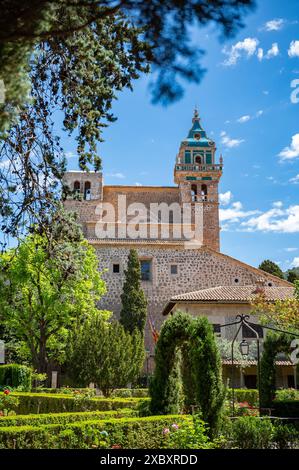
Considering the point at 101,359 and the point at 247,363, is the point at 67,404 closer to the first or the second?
the point at 101,359

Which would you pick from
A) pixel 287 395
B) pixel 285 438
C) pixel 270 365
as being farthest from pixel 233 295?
pixel 285 438

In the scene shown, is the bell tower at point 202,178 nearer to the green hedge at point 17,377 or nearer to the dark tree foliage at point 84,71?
the green hedge at point 17,377

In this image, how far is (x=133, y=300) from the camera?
32500mm

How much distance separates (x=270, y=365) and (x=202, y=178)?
30.1 m

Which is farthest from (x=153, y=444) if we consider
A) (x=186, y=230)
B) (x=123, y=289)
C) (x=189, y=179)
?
(x=189, y=179)

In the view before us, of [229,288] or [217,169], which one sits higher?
[217,169]

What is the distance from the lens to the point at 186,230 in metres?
39.3

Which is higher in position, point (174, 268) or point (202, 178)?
point (202, 178)

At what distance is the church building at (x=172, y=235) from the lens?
3381cm

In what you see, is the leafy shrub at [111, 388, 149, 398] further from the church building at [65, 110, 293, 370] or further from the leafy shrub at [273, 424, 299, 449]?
the leafy shrub at [273, 424, 299, 449]

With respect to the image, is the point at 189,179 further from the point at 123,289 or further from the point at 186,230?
the point at 123,289

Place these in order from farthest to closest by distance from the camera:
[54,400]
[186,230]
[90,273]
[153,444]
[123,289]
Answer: [186,230], [123,289], [90,273], [54,400], [153,444]

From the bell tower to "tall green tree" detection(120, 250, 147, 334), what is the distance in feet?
29.7

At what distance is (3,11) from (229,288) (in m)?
24.2
